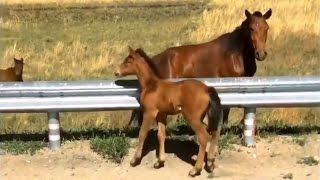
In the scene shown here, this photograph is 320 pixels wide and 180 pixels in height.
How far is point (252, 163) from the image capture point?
6785 millimetres

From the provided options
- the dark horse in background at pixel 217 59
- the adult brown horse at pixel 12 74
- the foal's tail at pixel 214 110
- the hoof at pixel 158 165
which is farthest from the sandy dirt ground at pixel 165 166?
the adult brown horse at pixel 12 74

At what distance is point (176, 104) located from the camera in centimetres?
641

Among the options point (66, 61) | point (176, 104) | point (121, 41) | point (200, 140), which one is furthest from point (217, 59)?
point (121, 41)

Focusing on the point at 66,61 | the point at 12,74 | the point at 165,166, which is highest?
the point at 165,166

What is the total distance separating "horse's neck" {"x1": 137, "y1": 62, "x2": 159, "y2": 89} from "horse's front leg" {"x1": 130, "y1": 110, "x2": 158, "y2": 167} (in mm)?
307

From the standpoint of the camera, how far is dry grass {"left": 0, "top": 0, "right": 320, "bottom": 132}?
866 centimetres

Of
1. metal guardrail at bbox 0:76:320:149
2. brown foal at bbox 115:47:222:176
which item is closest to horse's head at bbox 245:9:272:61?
metal guardrail at bbox 0:76:320:149

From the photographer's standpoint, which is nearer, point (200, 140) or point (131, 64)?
point (200, 140)

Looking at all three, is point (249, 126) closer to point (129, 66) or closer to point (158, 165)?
point (158, 165)

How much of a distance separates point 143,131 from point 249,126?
4.18ft

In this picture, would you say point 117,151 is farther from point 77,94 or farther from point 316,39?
point 316,39

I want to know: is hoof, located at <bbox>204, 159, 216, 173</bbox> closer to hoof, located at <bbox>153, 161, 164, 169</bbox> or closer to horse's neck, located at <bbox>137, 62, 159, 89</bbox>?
hoof, located at <bbox>153, 161, 164, 169</bbox>

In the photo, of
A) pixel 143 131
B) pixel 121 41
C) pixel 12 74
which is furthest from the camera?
pixel 121 41

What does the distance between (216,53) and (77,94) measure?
2.01 meters
